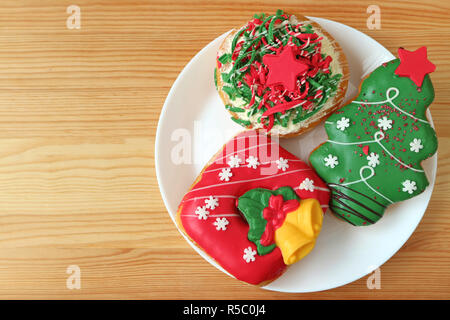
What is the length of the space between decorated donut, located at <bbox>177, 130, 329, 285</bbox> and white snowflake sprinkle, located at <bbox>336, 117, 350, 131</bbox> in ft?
0.61

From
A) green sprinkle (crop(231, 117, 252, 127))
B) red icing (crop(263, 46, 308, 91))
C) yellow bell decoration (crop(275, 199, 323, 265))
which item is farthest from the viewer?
green sprinkle (crop(231, 117, 252, 127))

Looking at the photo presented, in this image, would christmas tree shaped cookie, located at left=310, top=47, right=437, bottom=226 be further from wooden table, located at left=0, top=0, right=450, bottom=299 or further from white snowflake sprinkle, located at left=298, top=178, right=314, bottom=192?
wooden table, located at left=0, top=0, right=450, bottom=299

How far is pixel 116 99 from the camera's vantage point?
1.60m

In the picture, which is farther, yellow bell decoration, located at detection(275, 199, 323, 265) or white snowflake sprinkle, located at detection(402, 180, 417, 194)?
white snowflake sprinkle, located at detection(402, 180, 417, 194)

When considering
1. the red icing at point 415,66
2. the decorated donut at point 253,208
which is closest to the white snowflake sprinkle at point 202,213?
the decorated donut at point 253,208

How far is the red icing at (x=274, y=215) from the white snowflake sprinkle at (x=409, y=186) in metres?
0.39

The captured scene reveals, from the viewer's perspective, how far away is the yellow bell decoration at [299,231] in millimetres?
1138

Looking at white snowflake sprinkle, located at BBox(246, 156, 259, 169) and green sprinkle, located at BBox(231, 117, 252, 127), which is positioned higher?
green sprinkle, located at BBox(231, 117, 252, 127)

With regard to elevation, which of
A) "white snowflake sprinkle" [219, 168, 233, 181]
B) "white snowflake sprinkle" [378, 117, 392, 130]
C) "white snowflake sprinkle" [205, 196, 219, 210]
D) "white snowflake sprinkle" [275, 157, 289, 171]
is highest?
"white snowflake sprinkle" [378, 117, 392, 130]

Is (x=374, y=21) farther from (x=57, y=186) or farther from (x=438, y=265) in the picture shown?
(x=57, y=186)

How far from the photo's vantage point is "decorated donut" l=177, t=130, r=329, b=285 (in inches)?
47.1

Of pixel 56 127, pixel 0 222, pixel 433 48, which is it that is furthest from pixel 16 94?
pixel 433 48

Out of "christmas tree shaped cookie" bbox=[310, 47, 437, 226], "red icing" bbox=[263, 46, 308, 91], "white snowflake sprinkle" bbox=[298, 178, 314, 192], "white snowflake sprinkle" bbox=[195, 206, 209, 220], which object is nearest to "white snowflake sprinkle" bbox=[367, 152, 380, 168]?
"christmas tree shaped cookie" bbox=[310, 47, 437, 226]
